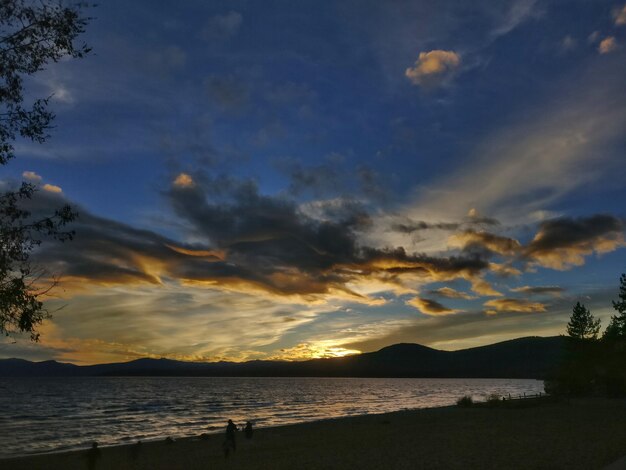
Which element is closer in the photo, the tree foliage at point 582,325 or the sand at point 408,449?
the sand at point 408,449

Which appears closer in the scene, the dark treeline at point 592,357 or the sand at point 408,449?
the sand at point 408,449

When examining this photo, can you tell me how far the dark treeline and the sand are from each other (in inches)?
875

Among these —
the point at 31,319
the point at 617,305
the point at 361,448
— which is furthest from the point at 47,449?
the point at 617,305

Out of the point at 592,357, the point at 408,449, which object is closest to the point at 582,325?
the point at 592,357

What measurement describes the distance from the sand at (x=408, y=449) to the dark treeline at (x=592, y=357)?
2223 centimetres

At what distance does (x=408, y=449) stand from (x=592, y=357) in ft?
166

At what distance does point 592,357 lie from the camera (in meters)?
64.6

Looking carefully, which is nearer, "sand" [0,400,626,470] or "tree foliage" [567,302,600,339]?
"sand" [0,400,626,470]

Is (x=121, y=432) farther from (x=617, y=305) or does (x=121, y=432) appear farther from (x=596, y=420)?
(x=617, y=305)

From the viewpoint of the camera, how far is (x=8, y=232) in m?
11.9

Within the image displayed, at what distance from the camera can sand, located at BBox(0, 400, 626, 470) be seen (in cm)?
2161

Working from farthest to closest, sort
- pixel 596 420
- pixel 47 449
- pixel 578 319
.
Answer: pixel 578 319, pixel 47 449, pixel 596 420

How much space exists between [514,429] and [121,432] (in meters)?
42.5

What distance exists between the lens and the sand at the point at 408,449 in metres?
21.6
